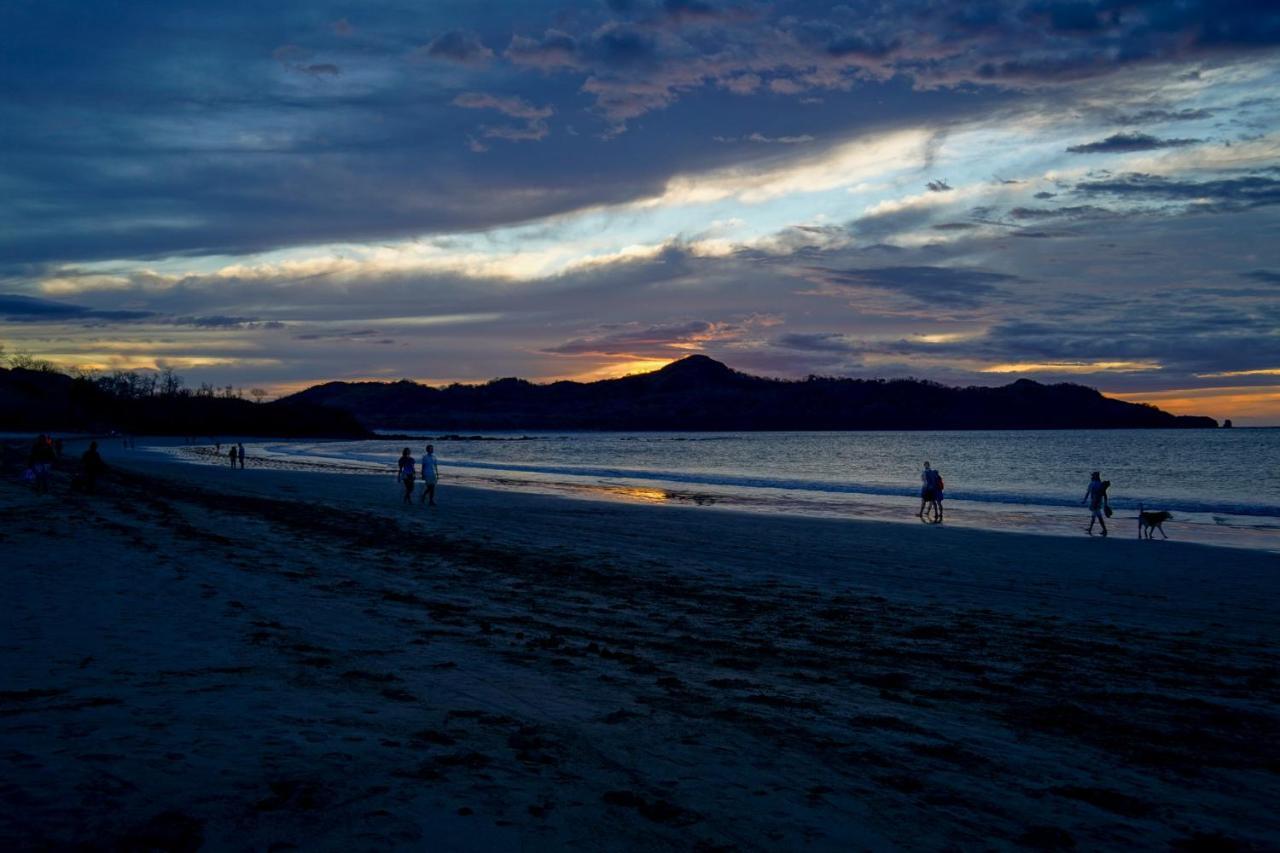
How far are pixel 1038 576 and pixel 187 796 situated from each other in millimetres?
14320

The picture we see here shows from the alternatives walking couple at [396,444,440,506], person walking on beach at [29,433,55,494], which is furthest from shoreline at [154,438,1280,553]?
person walking on beach at [29,433,55,494]

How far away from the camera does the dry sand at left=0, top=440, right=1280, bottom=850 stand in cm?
418

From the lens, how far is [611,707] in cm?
613

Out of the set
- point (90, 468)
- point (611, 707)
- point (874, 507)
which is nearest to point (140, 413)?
point (90, 468)

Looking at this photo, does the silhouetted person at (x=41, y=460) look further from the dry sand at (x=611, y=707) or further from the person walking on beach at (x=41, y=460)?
the dry sand at (x=611, y=707)

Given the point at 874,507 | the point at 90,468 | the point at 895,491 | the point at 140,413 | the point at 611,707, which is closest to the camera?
the point at 611,707

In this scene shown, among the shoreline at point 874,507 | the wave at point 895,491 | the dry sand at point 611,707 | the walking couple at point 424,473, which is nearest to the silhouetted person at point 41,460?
the walking couple at point 424,473

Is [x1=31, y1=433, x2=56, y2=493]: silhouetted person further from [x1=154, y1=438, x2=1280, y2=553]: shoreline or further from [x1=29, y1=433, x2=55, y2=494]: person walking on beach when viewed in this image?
[x1=154, y1=438, x2=1280, y2=553]: shoreline

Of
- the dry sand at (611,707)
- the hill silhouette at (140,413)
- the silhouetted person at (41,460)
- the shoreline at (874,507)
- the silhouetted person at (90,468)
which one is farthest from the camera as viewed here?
the hill silhouette at (140,413)

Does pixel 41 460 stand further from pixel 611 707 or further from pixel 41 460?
pixel 611 707

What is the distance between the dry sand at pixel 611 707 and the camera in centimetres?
418

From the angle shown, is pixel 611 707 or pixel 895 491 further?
pixel 895 491

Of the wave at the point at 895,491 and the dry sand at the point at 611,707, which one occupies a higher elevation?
the dry sand at the point at 611,707

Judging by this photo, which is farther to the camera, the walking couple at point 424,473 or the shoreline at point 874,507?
the walking couple at point 424,473
